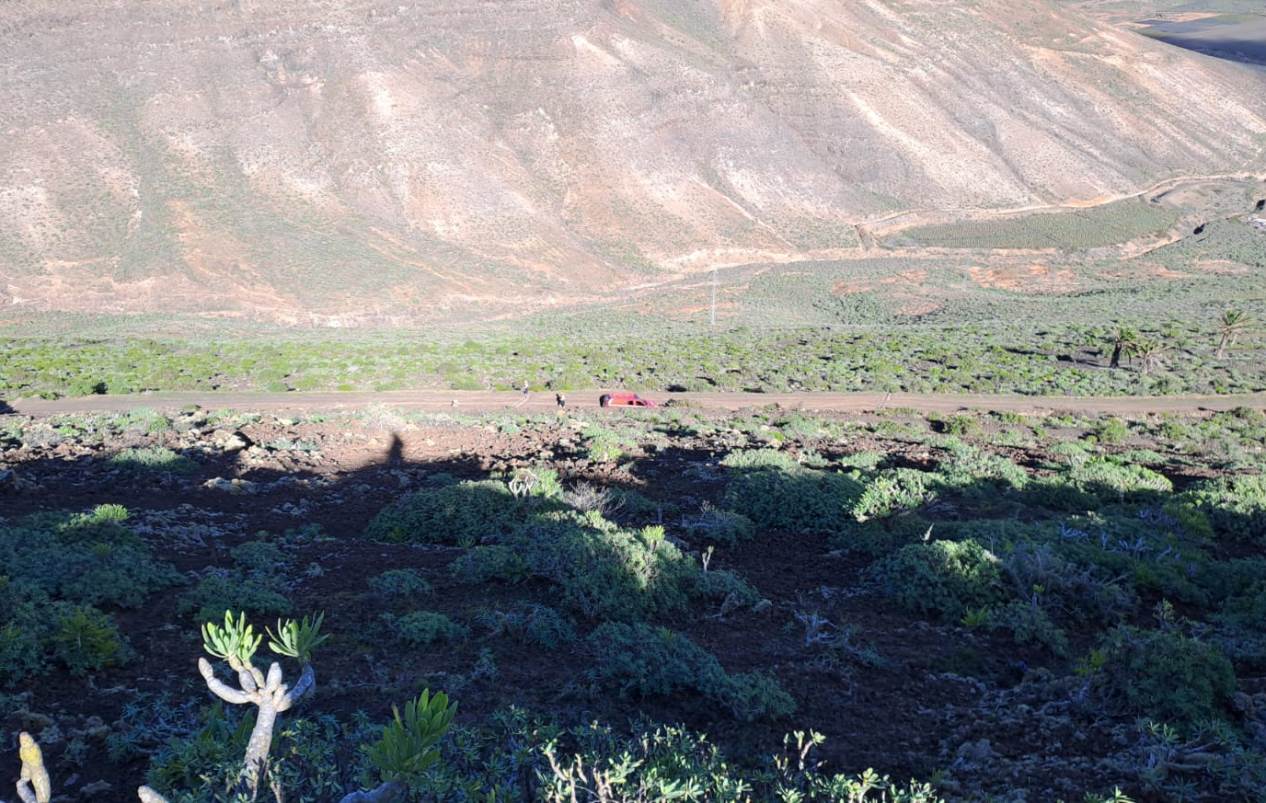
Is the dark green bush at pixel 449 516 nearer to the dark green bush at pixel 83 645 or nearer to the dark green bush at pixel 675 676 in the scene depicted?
the dark green bush at pixel 675 676

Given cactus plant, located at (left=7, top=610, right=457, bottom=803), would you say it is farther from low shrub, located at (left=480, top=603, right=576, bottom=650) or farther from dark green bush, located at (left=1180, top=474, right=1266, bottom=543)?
dark green bush, located at (left=1180, top=474, right=1266, bottom=543)

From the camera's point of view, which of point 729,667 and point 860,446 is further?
point 860,446

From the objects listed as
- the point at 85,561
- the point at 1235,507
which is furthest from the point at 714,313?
the point at 85,561

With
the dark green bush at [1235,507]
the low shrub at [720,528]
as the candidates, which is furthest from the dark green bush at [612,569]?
the dark green bush at [1235,507]

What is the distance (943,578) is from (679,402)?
17.2 m

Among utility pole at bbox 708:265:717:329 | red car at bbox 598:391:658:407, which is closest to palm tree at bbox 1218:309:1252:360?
utility pole at bbox 708:265:717:329

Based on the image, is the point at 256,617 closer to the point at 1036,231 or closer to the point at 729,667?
the point at 729,667

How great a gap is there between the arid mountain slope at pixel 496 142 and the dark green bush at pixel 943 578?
1687 inches

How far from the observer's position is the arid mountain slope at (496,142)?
50969 millimetres

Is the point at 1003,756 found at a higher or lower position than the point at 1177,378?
higher

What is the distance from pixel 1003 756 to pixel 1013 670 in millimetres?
1647

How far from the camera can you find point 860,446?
18.0 meters

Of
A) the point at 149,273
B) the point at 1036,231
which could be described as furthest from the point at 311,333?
the point at 1036,231

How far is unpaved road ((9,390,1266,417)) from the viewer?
24.3 metres
